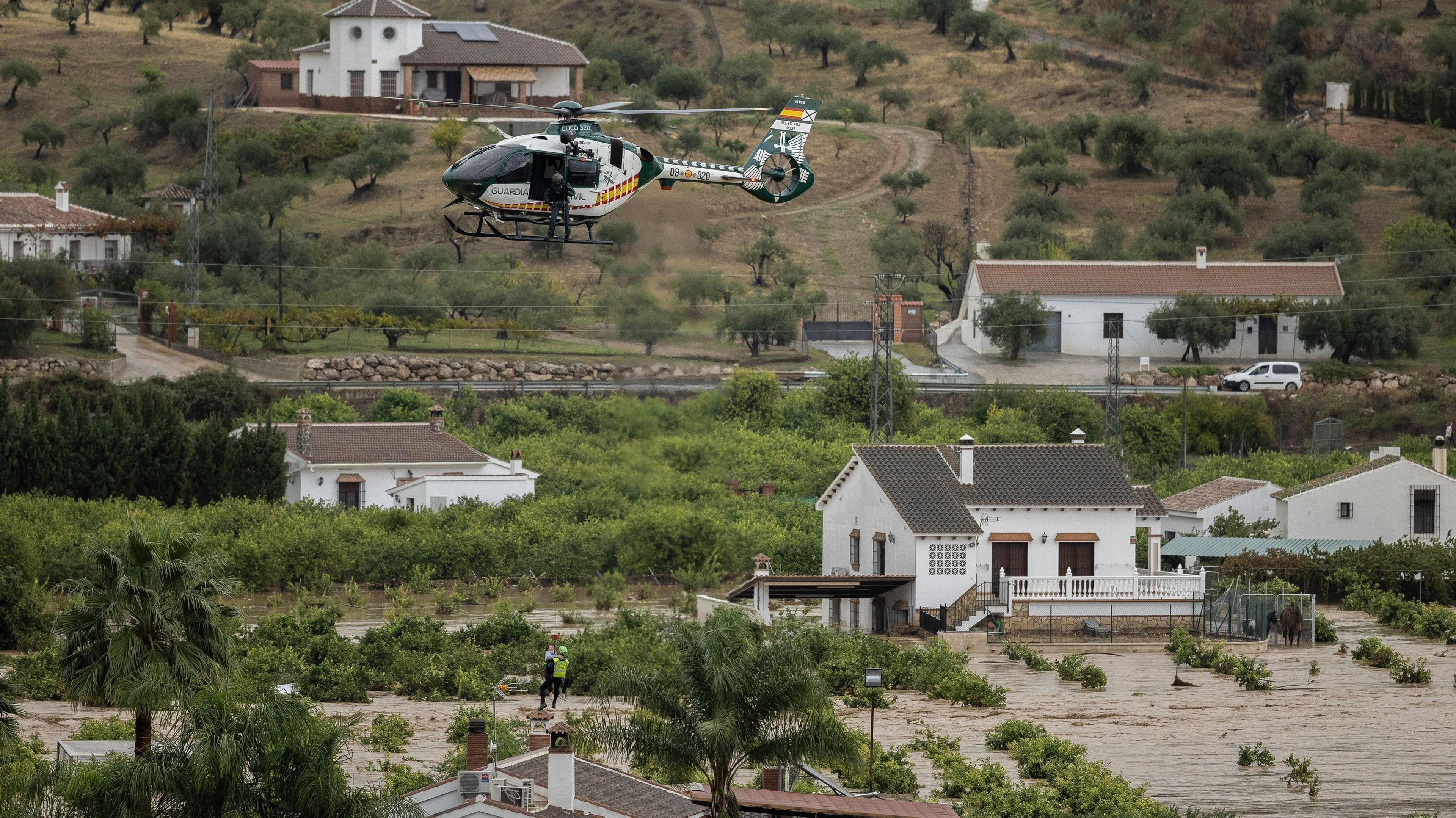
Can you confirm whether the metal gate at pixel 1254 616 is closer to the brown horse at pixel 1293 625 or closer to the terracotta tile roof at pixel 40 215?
the brown horse at pixel 1293 625

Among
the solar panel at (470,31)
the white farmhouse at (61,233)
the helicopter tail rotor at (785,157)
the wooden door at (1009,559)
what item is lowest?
the wooden door at (1009,559)

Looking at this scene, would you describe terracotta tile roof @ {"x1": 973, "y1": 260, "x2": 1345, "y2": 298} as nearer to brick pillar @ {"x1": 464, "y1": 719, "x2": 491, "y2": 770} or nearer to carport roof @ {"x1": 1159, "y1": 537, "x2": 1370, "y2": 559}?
carport roof @ {"x1": 1159, "y1": 537, "x2": 1370, "y2": 559}

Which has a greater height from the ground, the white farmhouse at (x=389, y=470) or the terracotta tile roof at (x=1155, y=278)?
the terracotta tile roof at (x=1155, y=278)

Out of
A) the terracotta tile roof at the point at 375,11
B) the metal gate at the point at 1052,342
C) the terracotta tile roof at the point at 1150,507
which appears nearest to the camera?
the terracotta tile roof at the point at 1150,507

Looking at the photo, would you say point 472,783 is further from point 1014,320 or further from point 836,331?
point 1014,320

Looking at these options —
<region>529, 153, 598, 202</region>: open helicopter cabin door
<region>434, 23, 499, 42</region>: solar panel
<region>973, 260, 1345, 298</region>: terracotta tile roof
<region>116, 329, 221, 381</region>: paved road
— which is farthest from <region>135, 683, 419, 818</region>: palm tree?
<region>434, 23, 499, 42</region>: solar panel

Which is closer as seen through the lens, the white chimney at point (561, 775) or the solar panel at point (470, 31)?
the white chimney at point (561, 775)

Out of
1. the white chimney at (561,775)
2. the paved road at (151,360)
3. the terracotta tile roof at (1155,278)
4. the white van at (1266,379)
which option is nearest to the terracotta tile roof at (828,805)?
the white chimney at (561,775)
